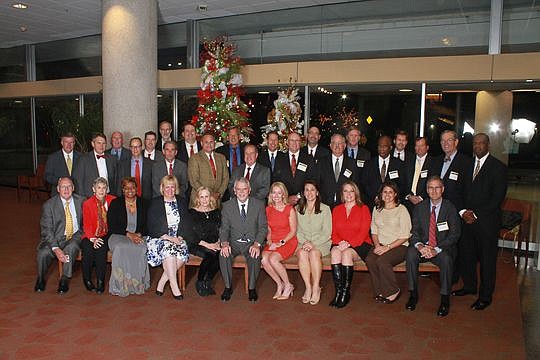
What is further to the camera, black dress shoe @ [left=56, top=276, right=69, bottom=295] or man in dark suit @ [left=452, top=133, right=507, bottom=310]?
black dress shoe @ [left=56, top=276, right=69, bottom=295]

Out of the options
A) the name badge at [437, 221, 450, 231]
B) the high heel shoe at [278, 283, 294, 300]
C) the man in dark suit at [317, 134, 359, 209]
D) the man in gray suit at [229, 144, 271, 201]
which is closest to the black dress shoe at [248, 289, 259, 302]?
the high heel shoe at [278, 283, 294, 300]

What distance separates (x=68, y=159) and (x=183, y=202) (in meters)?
2.03

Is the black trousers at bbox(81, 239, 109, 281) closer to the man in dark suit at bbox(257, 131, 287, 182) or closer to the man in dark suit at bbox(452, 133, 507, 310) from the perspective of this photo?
the man in dark suit at bbox(257, 131, 287, 182)

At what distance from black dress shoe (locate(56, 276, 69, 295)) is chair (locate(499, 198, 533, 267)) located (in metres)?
5.75

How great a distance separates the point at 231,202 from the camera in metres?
5.44

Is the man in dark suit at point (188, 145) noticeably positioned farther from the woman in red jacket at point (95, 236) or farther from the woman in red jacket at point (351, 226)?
the woman in red jacket at point (351, 226)

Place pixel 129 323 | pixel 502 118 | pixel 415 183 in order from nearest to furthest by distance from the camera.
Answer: pixel 129 323 → pixel 415 183 → pixel 502 118

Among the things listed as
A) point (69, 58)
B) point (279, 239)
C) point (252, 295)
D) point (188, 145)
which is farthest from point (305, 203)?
point (69, 58)

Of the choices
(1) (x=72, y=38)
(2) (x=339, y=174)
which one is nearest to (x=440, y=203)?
(2) (x=339, y=174)

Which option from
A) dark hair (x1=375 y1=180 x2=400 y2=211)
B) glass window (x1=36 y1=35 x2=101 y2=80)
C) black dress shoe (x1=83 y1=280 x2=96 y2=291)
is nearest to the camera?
dark hair (x1=375 y1=180 x2=400 y2=211)

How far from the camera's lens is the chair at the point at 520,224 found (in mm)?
7043

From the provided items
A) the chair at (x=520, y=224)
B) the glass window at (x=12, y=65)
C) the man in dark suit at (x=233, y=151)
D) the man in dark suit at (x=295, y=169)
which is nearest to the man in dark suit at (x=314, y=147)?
the man in dark suit at (x=295, y=169)

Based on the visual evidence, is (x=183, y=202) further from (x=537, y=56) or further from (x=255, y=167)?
(x=537, y=56)

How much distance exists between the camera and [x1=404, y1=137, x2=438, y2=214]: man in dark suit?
19.0ft
